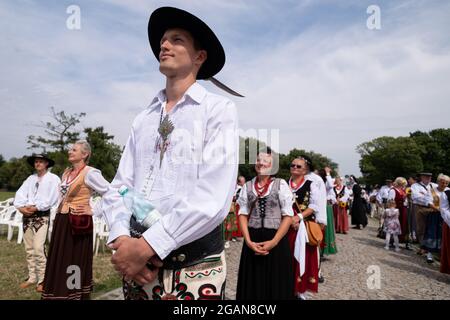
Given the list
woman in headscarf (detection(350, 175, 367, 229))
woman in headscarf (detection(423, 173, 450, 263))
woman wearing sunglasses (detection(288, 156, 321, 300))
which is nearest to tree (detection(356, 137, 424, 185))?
woman in headscarf (detection(350, 175, 367, 229))

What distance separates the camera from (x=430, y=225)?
841 centimetres

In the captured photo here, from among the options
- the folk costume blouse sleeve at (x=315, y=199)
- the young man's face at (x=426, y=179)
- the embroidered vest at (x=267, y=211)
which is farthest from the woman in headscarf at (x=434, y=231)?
the embroidered vest at (x=267, y=211)

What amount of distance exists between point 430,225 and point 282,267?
6.61 metres

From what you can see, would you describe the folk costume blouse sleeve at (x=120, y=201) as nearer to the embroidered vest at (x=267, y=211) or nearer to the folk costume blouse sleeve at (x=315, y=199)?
the embroidered vest at (x=267, y=211)

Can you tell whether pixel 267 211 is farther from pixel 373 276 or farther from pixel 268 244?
pixel 373 276

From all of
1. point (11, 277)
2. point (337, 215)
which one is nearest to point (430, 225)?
point (337, 215)

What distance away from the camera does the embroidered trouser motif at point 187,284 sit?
145cm

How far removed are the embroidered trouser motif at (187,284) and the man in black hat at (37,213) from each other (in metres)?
5.17

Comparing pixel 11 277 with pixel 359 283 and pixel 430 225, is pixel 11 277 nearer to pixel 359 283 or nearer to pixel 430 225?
pixel 359 283

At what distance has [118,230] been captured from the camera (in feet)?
4.87

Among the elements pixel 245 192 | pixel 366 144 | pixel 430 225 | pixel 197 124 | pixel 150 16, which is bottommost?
pixel 430 225

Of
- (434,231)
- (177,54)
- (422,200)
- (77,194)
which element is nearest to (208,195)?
(177,54)

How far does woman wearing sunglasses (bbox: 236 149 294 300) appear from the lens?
3.90 metres

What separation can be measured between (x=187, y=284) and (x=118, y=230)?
0.42 meters
